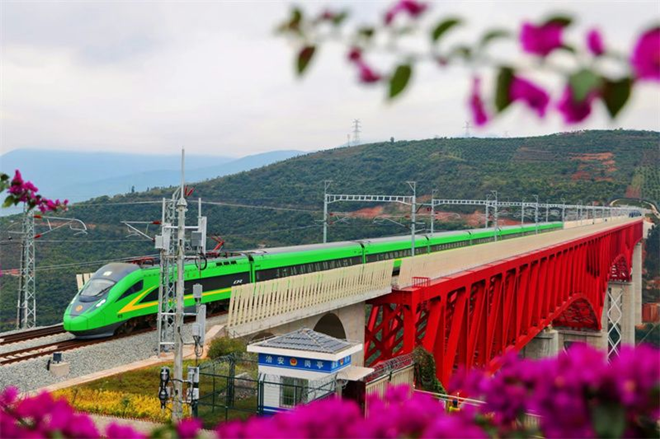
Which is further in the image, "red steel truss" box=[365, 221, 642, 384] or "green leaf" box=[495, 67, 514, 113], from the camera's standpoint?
"red steel truss" box=[365, 221, 642, 384]

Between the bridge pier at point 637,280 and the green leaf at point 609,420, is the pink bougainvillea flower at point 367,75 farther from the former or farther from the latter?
the bridge pier at point 637,280

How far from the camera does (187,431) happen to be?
287cm

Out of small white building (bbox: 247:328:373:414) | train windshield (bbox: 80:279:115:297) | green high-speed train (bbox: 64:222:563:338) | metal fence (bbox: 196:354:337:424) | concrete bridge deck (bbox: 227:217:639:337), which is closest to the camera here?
small white building (bbox: 247:328:373:414)

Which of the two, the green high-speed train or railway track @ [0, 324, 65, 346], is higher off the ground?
the green high-speed train

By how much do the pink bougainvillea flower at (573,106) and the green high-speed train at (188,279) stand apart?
17936 mm

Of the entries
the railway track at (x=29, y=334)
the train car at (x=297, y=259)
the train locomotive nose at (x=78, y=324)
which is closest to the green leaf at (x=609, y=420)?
the train locomotive nose at (x=78, y=324)

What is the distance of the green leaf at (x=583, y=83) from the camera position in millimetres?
1855

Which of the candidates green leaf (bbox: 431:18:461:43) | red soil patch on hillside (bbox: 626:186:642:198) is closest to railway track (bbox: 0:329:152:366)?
green leaf (bbox: 431:18:461:43)

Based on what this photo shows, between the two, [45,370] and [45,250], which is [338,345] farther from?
[45,250]

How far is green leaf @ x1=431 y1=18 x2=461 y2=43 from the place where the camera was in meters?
2.12

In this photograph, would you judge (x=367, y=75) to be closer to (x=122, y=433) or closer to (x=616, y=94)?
(x=616, y=94)

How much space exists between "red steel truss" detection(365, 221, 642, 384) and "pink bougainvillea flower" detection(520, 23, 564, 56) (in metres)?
14.7

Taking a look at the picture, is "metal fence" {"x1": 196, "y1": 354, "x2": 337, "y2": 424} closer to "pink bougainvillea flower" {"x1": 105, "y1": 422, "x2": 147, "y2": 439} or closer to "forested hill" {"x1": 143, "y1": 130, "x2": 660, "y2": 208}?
"pink bougainvillea flower" {"x1": 105, "y1": 422, "x2": 147, "y2": 439}

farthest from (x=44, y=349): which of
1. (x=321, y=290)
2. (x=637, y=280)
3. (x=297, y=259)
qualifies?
(x=637, y=280)
